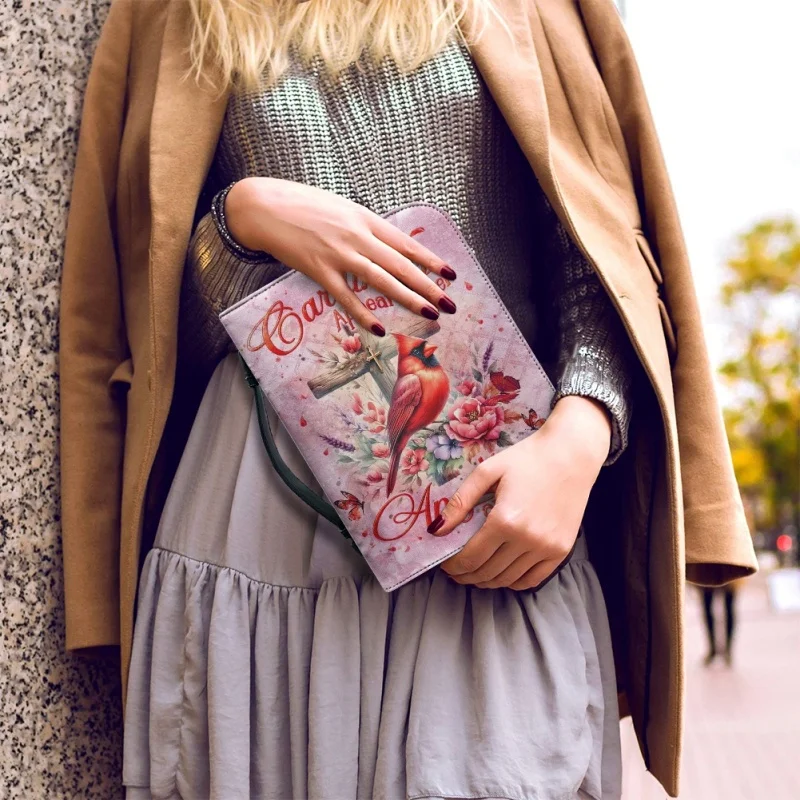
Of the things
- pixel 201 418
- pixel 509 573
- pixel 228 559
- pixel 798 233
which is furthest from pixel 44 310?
pixel 798 233

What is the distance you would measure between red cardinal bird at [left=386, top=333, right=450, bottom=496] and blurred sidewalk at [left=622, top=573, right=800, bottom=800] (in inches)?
54.9

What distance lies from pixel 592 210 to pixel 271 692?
0.61m

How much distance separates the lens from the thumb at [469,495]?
0.90 m

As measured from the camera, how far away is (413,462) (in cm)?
94

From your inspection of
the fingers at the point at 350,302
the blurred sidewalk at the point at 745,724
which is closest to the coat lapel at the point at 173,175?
the fingers at the point at 350,302

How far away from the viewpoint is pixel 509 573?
0.91 metres

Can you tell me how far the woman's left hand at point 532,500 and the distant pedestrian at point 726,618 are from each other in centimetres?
676

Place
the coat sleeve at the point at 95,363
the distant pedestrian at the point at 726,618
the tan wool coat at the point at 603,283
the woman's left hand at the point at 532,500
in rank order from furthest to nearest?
the distant pedestrian at the point at 726,618
the coat sleeve at the point at 95,363
the tan wool coat at the point at 603,283
the woman's left hand at the point at 532,500

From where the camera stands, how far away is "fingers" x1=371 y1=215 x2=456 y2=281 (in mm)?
953

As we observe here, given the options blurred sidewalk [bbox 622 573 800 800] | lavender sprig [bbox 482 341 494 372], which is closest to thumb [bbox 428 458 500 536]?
lavender sprig [bbox 482 341 494 372]

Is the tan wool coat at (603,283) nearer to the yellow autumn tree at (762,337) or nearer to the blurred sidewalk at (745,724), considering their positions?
the blurred sidewalk at (745,724)

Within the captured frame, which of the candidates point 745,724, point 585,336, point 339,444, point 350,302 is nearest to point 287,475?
point 339,444

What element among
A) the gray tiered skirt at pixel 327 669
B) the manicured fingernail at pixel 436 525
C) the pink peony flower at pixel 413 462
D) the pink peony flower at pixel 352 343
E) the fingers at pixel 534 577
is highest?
the pink peony flower at pixel 352 343

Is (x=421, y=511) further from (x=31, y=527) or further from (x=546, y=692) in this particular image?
(x=31, y=527)
